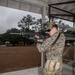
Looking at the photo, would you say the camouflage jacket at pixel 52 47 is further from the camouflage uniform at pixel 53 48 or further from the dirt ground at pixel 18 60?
the dirt ground at pixel 18 60

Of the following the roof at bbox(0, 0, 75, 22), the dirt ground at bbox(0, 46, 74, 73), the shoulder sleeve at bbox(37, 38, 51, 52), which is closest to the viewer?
the shoulder sleeve at bbox(37, 38, 51, 52)

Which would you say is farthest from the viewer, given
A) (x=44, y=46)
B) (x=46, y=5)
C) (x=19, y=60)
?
(x=19, y=60)

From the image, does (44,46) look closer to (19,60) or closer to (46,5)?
(46,5)

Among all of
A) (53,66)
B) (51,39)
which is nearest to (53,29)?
(51,39)

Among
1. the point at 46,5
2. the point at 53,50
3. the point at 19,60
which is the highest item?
the point at 46,5

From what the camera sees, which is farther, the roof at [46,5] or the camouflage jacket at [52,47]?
the roof at [46,5]

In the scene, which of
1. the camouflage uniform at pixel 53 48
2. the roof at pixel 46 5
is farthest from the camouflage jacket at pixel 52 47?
the roof at pixel 46 5

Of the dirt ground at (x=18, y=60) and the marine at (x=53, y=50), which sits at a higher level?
the marine at (x=53, y=50)

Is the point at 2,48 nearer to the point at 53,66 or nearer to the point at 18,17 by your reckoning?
the point at 18,17

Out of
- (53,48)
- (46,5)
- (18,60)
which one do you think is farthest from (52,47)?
(18,60)

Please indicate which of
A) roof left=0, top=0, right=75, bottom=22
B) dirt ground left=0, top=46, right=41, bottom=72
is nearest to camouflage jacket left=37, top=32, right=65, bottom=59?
roof left=0, top=0, right=75, bottom=22

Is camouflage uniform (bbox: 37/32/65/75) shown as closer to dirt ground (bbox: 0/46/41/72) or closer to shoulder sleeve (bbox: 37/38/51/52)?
shoulder sleeve (bbox: 37/38/51/52)

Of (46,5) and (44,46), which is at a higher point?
(46,5)

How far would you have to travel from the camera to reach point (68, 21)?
8016 mm
